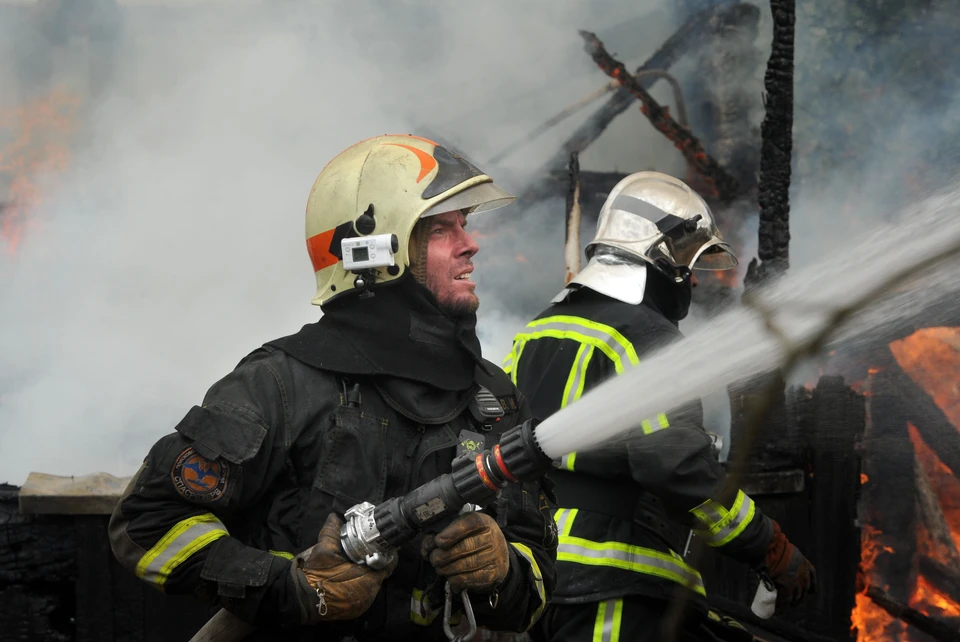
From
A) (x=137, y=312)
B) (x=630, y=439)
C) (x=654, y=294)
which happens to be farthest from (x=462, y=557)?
(x=137, y=312)

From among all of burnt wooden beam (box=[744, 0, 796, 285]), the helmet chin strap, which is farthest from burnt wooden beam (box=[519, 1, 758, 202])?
the helmet chin strap

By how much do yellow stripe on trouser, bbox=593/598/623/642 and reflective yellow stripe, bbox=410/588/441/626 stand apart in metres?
1.51

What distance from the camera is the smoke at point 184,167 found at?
577 centimetres

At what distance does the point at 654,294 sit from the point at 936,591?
2.70m

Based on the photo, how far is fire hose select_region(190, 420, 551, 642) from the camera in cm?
231

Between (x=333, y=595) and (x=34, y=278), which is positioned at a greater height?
(x=34, y=278)

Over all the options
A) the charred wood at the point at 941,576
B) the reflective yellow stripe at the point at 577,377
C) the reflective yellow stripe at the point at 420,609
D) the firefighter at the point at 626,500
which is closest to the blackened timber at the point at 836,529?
the charred wood at the point at 941,576

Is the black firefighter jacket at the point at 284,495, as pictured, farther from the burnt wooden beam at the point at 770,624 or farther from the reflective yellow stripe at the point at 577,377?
the burnt wooden beam at the point at 770,624

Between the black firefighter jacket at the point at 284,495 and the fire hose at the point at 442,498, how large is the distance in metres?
0.19

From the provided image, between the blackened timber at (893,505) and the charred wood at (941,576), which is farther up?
the blackened timber at (893,505)

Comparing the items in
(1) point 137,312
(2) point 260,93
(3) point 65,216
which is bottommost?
(1) point 137,312

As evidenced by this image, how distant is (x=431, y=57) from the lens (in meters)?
6.59

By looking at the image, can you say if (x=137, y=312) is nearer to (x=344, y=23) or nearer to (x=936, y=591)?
(x=344, y=23)

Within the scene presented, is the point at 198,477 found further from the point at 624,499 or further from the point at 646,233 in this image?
the point at 646,233
